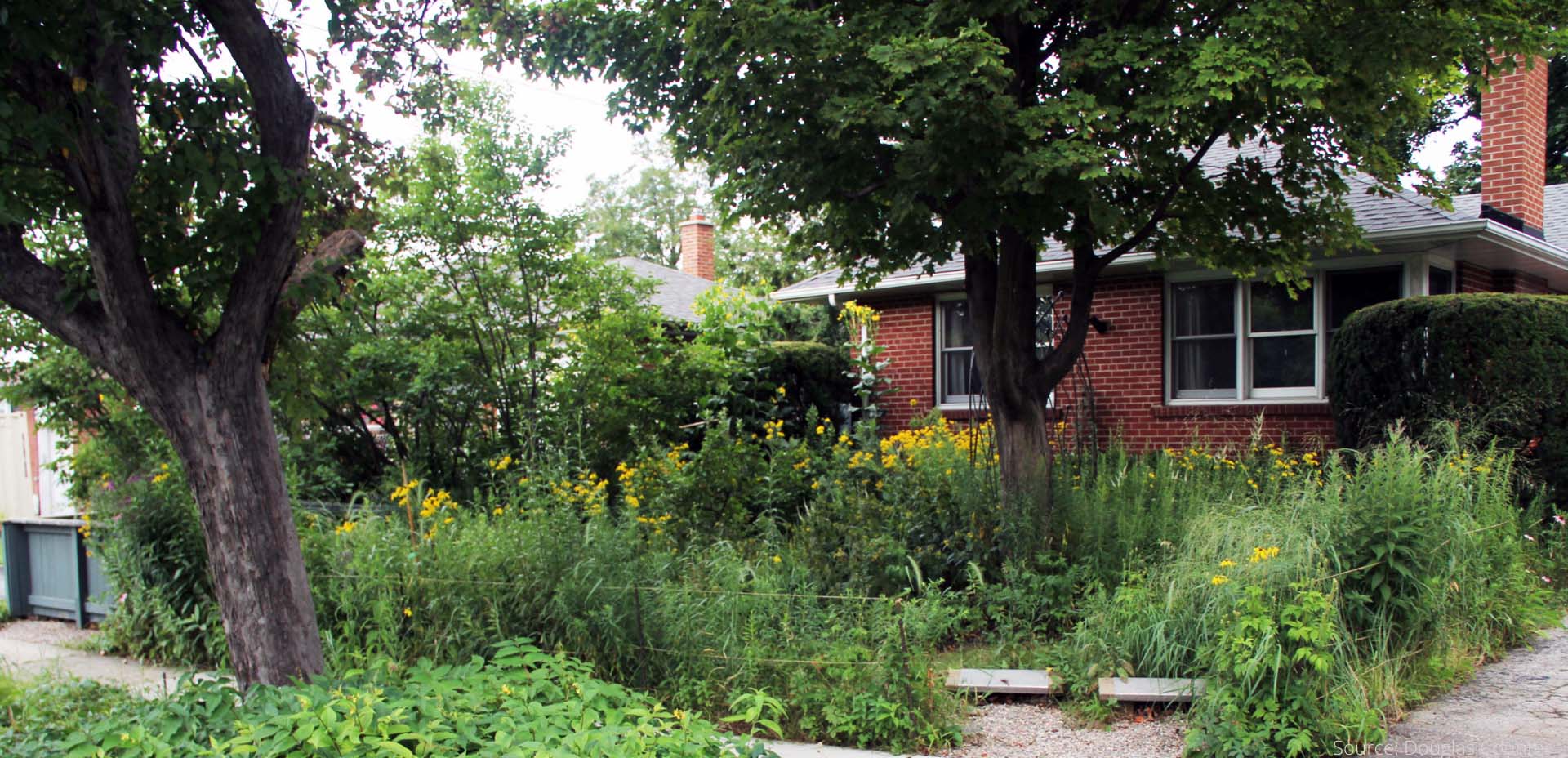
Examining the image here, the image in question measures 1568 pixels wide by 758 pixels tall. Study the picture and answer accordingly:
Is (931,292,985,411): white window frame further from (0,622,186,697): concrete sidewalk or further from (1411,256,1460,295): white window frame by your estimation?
(0,622,186,697): concrete sidewalk

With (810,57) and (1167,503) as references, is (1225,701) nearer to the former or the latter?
(1167,503)

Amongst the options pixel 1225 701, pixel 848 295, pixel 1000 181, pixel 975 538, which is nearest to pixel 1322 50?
pixel 1000 181

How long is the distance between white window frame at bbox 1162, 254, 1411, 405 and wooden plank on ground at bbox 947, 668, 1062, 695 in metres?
7.23

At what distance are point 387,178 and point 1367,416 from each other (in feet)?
28.0

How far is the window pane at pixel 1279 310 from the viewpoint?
12492mm

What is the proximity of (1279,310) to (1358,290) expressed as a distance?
0.82m

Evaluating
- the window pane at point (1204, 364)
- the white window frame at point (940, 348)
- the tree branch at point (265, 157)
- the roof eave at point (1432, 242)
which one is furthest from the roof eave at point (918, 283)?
the tree branch at point (265, 157)

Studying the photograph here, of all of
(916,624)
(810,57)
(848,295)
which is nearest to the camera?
(916,624)

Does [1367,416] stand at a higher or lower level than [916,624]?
higher

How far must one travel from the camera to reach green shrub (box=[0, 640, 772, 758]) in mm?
4016

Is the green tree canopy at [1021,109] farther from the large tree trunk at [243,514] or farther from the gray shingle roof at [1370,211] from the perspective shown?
the large tree trunk at [243,514]

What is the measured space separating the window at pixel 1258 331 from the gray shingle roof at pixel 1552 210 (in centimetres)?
129

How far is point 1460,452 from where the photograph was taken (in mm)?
8234

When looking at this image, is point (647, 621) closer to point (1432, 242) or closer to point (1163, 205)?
point (1163, 205)
